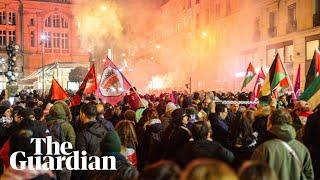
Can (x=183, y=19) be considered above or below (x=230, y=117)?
above

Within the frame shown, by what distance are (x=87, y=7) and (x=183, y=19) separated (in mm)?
23322

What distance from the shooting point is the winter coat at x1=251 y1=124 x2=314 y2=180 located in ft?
15.7

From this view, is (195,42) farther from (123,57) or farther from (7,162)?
(7,162)

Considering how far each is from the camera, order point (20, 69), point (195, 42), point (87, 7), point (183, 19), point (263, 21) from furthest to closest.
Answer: point (87, 7), point (20, 69), point (183, 19), point (195, 42), point (263, 21)

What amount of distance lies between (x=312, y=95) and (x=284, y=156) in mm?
3645

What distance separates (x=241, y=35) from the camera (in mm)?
39438

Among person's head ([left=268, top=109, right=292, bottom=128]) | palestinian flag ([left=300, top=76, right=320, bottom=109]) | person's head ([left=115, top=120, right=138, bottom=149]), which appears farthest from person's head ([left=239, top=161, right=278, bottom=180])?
palestinian flag ([left=300, top=76, right=320, bottom=109])

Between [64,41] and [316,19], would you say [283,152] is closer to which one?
[316,19]

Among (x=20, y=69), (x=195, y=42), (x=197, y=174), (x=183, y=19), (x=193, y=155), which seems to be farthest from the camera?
(x=20, y=69)

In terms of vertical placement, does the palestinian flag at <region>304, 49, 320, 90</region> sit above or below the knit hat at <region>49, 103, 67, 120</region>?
above

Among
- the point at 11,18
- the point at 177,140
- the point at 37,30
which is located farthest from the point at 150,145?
the point at 11,18

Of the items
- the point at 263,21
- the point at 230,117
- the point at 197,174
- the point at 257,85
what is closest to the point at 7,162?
the point at 197,174

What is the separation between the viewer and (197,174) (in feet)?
8.02

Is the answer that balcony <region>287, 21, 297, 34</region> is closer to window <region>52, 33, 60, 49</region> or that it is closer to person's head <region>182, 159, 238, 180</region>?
person's head <region>182, 159, 238, 180</region>
